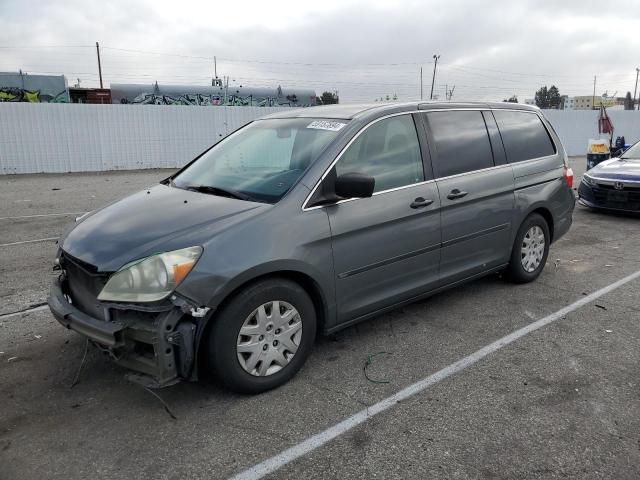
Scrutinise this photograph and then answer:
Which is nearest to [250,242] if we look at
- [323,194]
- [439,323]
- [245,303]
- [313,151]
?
[245,303]

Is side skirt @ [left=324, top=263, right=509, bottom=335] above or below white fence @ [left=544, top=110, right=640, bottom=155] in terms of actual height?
below

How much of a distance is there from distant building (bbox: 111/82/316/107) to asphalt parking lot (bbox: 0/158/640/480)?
27.2 m

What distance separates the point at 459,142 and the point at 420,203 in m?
0.86

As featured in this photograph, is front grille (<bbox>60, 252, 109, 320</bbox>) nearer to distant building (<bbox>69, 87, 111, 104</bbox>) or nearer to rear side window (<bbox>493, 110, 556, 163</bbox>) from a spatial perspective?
rear side window (<bbox>493, 110, 556, 163</bbox>)

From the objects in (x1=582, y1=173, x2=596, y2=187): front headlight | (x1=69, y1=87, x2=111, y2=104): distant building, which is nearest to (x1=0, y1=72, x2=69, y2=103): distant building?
Answer: (x1=69, y1=87, x2=111, y2=104): distant building

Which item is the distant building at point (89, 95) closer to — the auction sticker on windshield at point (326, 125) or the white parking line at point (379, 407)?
the auction sticker on windshield at point (326, 125)

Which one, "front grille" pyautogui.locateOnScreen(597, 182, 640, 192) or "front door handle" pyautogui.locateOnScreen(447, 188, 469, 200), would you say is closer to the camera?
"front door handle" pyautogui.locateOnScreen(447, 188, 469, 200)

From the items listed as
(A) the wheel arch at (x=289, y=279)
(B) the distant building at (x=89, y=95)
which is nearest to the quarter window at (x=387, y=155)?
(A) the wheel arch at (x=289, y=279)

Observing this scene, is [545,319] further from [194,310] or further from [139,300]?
[139,300]

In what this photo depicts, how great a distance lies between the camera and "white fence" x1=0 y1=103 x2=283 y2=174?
17234 millimetres

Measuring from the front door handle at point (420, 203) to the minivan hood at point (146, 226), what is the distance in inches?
50.1

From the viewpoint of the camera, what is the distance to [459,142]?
14.5 ft

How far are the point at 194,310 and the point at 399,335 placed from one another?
1.88 meters

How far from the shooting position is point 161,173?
18.2 meters
